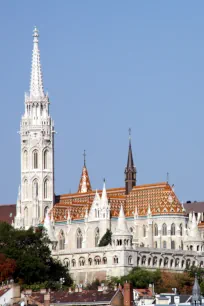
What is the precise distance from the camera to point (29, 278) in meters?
189

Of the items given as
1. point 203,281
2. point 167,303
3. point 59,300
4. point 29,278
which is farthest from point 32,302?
point 203,281

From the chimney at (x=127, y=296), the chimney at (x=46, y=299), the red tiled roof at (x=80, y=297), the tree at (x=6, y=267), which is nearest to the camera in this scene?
the chimney at (x=127, y=296)

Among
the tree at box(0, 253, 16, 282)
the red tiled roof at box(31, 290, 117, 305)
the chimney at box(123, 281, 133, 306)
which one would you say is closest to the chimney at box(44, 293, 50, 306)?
the red tiled roof at box(31, 290, 117, 305)

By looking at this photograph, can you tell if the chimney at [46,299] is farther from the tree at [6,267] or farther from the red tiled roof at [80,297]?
the tree at [6,267]

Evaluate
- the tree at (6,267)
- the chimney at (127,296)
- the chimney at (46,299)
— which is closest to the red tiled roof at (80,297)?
the chimney at (46,299)

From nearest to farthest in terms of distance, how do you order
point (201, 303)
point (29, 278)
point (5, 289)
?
point (201, 303)
point (5, 289)
point (29, 278)

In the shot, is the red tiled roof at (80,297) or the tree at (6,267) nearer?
the red tiled roof at (80,297)

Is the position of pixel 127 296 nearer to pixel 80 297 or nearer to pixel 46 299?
pixel 80 297

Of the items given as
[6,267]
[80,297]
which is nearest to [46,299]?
[80,297]

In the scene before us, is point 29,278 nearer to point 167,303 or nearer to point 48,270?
point 48,270

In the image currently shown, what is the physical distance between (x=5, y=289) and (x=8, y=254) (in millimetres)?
38435

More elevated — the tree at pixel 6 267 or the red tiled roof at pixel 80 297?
the tree at pixel 6 267

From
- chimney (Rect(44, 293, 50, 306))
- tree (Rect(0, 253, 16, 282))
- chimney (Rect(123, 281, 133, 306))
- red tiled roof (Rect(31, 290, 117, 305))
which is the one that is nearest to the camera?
chimney (Rect(123, 281, 133, 306))

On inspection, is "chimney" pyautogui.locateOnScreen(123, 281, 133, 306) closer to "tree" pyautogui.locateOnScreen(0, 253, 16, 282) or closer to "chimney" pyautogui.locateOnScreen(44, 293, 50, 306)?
"chimney" pyautogui.locateOnScreen(44, 293, 50, 306)
